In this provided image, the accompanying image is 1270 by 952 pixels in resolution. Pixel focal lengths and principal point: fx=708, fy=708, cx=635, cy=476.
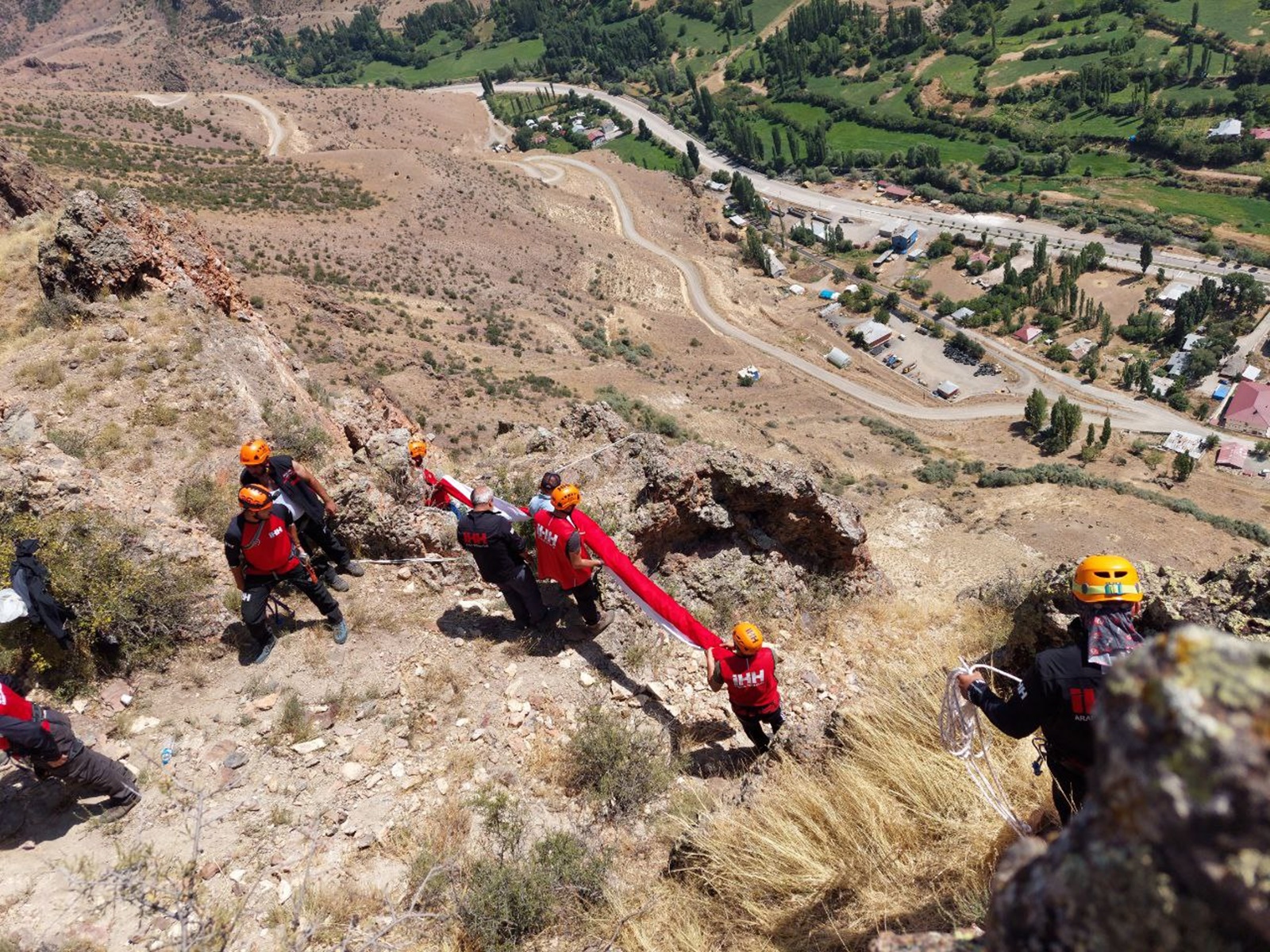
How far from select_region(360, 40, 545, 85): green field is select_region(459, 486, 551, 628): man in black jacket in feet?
553

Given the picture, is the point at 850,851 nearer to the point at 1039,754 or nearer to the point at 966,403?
the point at 1039,754

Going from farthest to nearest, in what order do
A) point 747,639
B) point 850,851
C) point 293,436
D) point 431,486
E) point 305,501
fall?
point 293,436, point 431,486, point 305,501, point 747,639, point 850,851

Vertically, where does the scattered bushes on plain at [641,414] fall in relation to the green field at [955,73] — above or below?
below

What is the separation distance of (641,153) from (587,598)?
120 m

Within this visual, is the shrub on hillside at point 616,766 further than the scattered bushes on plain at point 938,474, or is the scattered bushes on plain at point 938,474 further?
the scattered bushes on plain at point 938,474

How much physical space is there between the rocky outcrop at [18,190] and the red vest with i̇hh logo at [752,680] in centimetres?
2311

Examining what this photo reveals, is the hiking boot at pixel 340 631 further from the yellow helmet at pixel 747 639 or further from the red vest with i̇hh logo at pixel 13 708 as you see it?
the yellow helmet at pixel 747 639

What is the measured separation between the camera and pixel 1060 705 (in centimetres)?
425

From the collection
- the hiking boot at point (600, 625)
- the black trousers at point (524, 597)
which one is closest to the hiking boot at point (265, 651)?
the black trousers at point (524, 597)

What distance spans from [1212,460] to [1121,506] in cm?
3926

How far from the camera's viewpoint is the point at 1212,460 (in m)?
56.3

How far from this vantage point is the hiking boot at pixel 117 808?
5.89 m

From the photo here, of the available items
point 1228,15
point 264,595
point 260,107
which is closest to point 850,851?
point 264,595

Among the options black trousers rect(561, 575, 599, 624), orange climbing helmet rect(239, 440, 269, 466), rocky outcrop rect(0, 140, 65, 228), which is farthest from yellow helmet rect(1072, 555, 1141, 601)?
rocky outcrop rect(0, 140, 65, 228)
